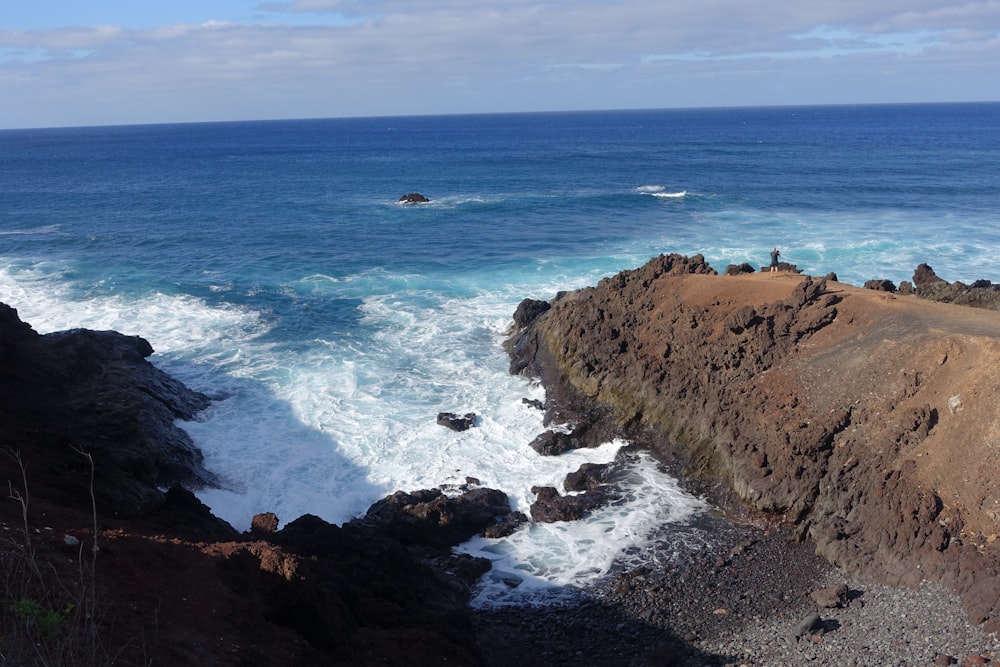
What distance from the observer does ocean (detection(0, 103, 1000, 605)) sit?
78.4ft

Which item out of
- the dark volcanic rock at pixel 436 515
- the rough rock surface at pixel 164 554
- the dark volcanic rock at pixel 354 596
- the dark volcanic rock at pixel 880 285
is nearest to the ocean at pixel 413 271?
the dark volcanic rock at pixel 436 515

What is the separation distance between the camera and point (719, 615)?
1725 centimetres

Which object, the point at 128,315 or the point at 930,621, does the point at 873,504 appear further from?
the point at 128,315

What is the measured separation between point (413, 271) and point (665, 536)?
1170 inches

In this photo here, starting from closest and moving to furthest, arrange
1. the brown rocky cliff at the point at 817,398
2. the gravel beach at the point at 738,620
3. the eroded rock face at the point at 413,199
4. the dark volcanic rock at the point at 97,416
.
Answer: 1. the gravel beach at the point at 738,620
2. the brown rocky cliff at the point at 817,398
3. the dark volcanic rock at the point at 97,416
4. the eroded rock face at the point at 413,199

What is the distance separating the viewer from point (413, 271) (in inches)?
1849

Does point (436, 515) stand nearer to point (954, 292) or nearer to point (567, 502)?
point (567, 502)

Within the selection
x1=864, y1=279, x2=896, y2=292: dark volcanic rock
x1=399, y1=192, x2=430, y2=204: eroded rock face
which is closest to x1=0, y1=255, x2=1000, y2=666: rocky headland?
x1=864, y1=279, x2=896, y2=292: dark volcanic rock

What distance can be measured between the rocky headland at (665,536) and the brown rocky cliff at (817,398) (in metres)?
0.06

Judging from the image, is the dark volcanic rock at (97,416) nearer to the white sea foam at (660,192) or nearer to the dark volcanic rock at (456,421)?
the dark volcanic rock at (456,421)

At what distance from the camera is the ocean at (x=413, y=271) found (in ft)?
78.4

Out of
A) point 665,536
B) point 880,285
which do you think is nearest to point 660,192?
point 880,285

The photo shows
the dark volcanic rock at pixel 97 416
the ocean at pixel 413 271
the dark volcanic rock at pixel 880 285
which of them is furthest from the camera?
the dark volcanic rock at pixel 880 285

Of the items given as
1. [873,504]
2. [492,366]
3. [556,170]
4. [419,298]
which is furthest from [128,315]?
[556,170]
